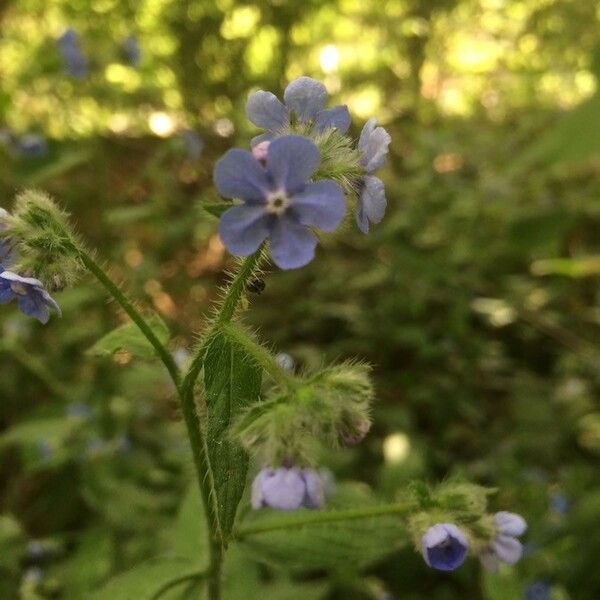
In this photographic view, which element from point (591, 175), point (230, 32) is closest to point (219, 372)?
point (591, 175)

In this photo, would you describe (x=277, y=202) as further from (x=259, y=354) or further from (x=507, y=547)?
(x=507, y=547)

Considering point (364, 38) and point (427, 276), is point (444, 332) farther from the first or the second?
point (364, 38)

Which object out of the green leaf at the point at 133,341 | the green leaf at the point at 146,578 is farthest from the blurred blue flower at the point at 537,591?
the green leaf at the point at 133,341

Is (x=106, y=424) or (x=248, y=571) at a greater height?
(x=106, y=424)

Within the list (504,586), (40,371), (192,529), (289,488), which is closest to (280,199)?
(289,488)

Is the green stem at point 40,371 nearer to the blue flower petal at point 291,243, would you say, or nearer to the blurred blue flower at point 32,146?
the blurred blue flower at point 32,146

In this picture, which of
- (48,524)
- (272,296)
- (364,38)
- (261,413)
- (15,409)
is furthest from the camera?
(364,38)

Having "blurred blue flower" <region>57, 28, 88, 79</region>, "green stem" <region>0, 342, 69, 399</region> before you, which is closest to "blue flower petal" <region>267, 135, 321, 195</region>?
"green stem" <region>0, 342, 69, 399</region>
